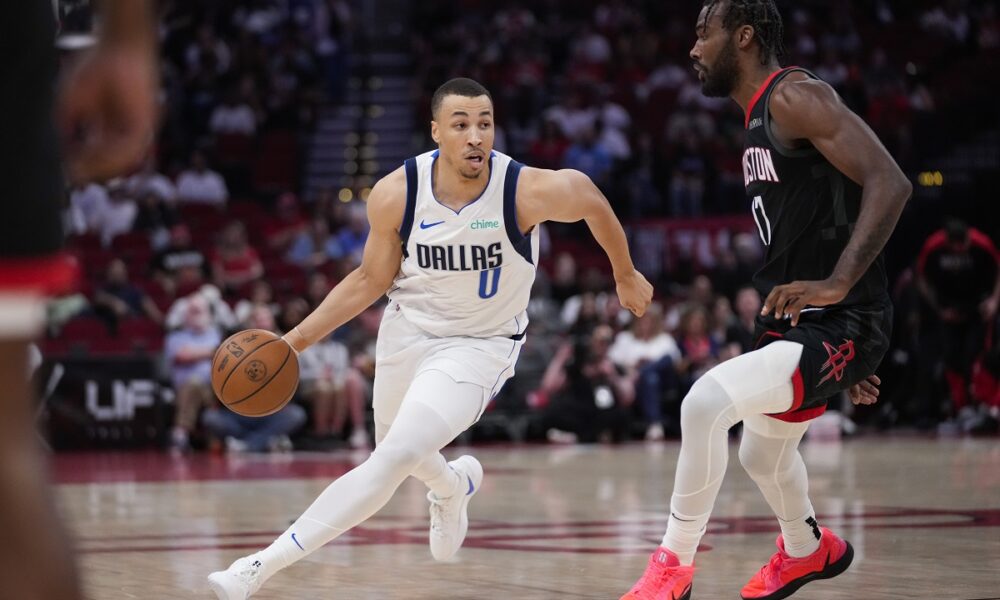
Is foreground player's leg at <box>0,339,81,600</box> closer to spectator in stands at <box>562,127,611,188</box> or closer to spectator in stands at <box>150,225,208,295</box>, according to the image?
spectator in stands at <box>150,225,208,295</box>

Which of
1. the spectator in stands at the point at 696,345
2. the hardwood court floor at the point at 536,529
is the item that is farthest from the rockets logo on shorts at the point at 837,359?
the spectator in stands at the point at 696,345

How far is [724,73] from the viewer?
17.1 feet

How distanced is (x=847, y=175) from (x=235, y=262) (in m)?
11.5

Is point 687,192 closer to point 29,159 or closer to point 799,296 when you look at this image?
point 799,296

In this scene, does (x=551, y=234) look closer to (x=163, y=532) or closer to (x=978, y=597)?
(x=163, y=532)

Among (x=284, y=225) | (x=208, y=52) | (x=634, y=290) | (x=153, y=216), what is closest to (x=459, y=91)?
(x=634, y=290)

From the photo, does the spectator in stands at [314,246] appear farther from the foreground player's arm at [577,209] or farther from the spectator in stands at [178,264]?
the foreground player's arm at [577,209]

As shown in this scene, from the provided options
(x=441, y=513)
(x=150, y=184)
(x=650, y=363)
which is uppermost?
(x=441, y=513)

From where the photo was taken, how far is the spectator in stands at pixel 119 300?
15055mm

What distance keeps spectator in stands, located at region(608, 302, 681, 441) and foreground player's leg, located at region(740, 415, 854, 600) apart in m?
10.0

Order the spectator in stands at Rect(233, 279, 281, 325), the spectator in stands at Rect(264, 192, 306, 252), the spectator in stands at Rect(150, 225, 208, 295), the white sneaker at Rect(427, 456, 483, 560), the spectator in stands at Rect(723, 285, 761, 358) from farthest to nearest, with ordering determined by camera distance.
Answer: the spectator in stands at Rect(264, 192, 306, 252) < the spectator in stands at Rect(723, 285, 761, 358) < the spectator in stands at Rect(150, 225, 208, 295) < the spectator in stands at Rect(233, 279, 281, 325) < the white sneaker at Rect(427, 456, 483, 560)

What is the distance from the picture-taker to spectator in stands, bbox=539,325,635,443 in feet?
49.7

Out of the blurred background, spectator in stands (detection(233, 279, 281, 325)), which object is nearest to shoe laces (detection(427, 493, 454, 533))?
the blurred background

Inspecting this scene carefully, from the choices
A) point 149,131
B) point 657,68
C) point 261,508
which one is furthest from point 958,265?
point 149,131
